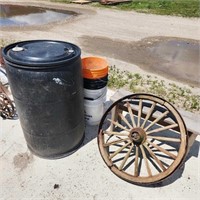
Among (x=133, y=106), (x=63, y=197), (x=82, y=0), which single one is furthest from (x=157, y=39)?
(x=82, y=0)

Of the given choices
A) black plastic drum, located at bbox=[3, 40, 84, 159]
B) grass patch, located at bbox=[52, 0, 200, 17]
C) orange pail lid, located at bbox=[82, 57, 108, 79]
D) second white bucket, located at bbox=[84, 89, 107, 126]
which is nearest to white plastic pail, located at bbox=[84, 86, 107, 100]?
second white bucket, located at bbox=[84, 89, 107, 126]

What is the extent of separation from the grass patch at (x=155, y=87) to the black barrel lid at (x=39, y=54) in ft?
8.72

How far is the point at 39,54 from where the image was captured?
2711 mm

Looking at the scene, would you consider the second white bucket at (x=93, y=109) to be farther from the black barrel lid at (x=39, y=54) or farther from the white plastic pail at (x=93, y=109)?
the black barrel lid at (x=39, y=54)

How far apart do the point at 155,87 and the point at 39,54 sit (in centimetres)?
→ 342

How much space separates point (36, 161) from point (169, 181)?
6.25ft

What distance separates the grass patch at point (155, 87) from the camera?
490 centimetres

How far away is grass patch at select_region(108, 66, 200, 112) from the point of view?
193 inches

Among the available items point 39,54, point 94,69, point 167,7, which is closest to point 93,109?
point 94,69

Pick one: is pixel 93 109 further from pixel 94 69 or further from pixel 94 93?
pixel 94 69

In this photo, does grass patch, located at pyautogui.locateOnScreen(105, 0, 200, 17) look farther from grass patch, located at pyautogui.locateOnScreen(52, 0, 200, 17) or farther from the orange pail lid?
the orange pail lid

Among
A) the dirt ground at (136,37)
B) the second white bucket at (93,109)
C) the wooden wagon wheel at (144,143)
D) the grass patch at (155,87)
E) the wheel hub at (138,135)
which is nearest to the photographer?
the wooden wagon wheel at (144,143)

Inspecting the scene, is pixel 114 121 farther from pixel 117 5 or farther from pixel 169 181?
pixel 117 5

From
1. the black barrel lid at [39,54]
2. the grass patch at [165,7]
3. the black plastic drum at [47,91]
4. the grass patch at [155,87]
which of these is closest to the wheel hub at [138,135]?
the black plastic drum at [47,91]
